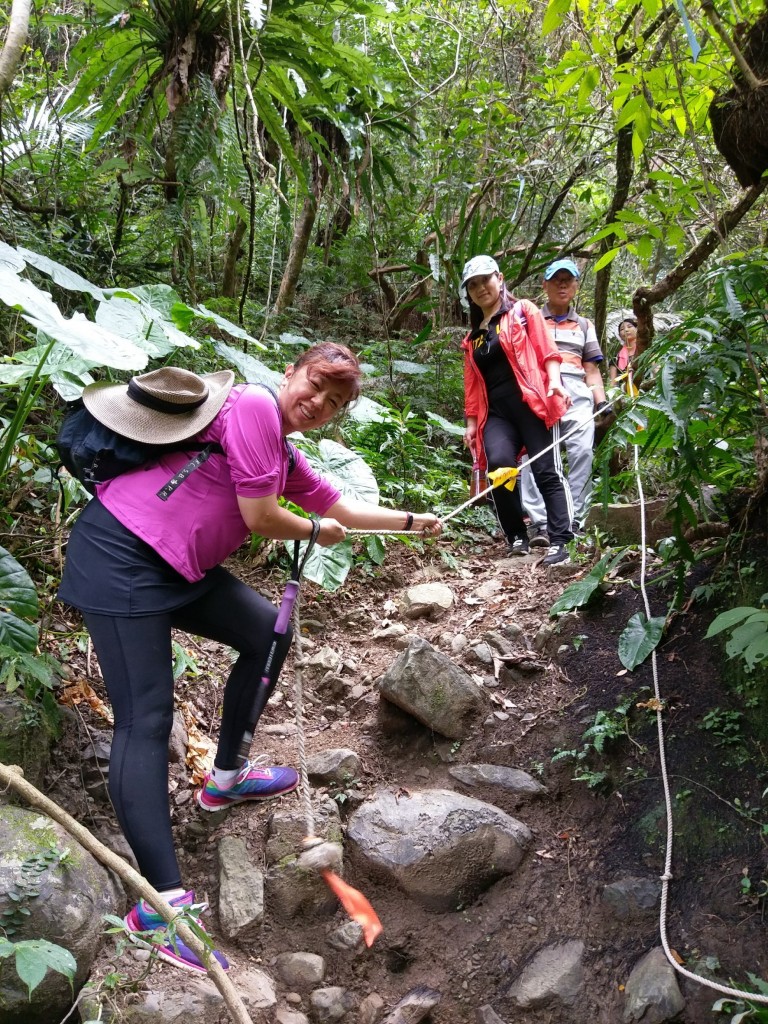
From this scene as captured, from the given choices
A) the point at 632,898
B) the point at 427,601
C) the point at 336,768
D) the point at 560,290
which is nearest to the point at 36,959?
the point at 336,768

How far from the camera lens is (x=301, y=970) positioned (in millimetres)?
2172

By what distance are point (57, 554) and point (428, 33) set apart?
20.9 feet

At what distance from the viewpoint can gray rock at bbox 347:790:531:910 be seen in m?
2.34

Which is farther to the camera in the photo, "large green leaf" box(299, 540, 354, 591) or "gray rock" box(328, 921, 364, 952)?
"large green leaf" box(299, 540, 354, 591)

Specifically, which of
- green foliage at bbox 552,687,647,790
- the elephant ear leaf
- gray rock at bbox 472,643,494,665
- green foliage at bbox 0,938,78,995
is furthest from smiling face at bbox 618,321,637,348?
green foliage at bbox 0,938,78,995

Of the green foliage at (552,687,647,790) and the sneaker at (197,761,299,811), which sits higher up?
the green foliage at (552,687,647,790)

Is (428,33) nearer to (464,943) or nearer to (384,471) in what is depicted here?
(384,471)

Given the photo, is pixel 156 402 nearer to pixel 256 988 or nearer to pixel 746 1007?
pixel 256 988

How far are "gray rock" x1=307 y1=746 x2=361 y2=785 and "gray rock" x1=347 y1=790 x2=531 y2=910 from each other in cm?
21

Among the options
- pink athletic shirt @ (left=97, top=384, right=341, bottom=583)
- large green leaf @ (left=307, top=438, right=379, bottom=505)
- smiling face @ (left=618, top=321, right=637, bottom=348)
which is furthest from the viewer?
smiling face @ (left=618, top=321, right=637, bottom=348)

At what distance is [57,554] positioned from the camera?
111 inches

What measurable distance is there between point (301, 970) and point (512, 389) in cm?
287

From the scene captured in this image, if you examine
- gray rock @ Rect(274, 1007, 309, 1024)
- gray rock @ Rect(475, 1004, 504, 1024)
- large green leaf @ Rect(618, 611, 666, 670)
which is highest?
large green leaf @ Rect(618, 611, 666, 670)

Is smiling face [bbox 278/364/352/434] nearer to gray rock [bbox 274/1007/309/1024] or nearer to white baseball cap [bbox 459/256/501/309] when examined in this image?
gray rock [bbox 274/1007/309/1024]
